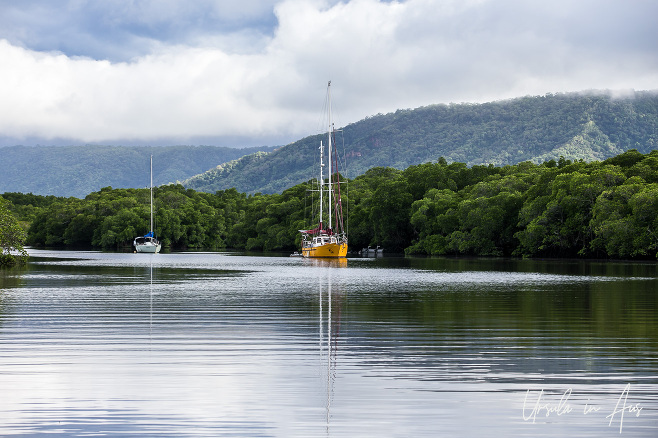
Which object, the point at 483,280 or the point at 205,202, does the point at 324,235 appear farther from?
the point at 205,202

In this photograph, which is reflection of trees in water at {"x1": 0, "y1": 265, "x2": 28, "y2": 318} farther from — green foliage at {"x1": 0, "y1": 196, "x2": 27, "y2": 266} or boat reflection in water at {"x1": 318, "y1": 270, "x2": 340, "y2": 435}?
boat reflection in water at {"x1": 318, "y1": 270, "x2": 340, "y2": 435}

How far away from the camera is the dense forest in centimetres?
6706

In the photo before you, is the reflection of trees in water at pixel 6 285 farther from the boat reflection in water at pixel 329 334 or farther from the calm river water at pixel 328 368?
the boat reflection in water at pixel 329 334

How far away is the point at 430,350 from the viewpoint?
13922mm

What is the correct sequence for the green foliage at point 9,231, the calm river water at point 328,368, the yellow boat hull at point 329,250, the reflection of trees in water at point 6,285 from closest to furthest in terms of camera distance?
the calm river water at point 328,368
the reflection of trees in water at point 6,285
the green foliage at point 9,231
the yellow boat hull at point 329,250

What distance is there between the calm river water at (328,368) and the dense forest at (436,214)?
46.3 meters

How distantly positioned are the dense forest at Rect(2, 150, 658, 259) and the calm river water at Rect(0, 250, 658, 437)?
4625cm

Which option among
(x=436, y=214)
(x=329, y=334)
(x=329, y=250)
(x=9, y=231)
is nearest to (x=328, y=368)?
(x=329, y=334)

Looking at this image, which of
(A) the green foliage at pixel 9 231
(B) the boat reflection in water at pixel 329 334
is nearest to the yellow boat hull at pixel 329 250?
(A) the green foliage at pixel 9 231

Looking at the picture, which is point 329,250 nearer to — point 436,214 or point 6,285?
point 436,214

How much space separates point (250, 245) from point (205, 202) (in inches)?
1232

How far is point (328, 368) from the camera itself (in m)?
12.1

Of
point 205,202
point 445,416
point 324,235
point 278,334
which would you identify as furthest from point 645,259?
point 205,202

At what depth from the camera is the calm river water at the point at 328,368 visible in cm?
870
